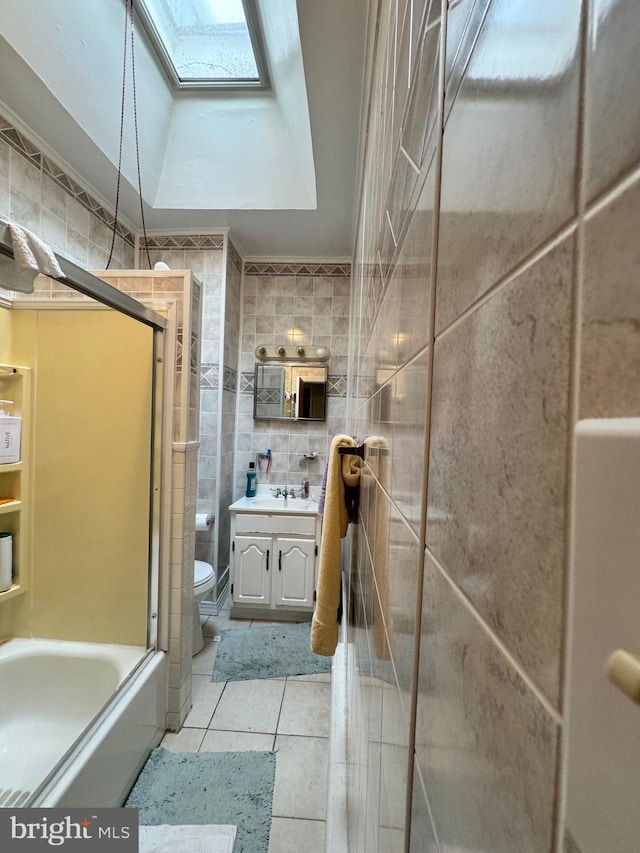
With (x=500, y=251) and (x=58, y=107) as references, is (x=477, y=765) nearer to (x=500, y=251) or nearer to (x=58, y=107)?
(x=500, y=251)

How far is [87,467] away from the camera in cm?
166

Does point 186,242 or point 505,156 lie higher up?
point 186,242

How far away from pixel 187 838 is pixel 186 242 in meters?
2.87

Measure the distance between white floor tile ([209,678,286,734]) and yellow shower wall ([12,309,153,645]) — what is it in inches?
23.1

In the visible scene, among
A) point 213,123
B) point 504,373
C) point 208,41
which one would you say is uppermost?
point 208,41

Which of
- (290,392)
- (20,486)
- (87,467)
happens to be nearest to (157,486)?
(87,467)

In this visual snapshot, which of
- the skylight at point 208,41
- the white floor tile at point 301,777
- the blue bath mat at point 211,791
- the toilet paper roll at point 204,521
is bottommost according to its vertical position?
the white floor tile at point 301,777

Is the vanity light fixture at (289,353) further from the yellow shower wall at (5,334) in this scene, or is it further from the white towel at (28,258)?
the white towel at (28,258)

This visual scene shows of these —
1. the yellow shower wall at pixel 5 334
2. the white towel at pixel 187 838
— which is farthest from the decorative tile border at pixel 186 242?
the white towel at pixel 187 838

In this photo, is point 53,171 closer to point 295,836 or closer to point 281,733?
point 281,733

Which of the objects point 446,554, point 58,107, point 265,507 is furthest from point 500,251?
point 265,507

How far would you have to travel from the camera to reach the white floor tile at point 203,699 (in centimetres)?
162

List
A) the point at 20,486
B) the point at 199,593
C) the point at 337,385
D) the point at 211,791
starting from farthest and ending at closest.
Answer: the point at 337,385, the point at 199,593, the point at 20,486, the point at 211,791

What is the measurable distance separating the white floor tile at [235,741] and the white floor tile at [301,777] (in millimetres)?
55
